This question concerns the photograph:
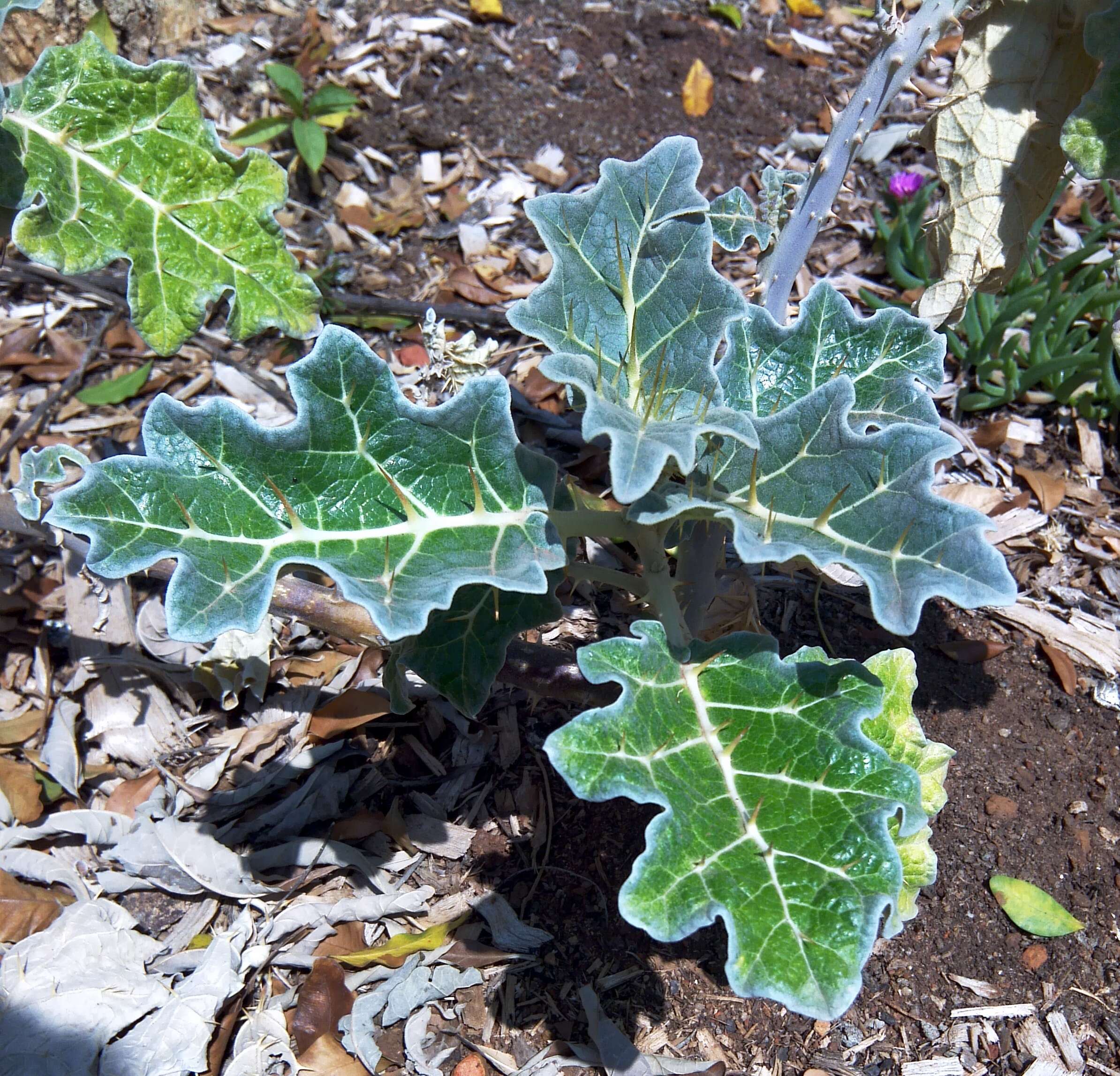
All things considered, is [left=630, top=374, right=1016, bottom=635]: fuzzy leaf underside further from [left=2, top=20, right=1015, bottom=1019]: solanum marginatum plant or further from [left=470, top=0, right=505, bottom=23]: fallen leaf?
[left=470, top=0, right=505, bottom=23]: fallen leaf

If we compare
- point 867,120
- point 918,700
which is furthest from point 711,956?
point 867,120

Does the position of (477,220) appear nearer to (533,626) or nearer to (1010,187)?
(1010,187)

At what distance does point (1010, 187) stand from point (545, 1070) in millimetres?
1871

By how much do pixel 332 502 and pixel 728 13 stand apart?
9.61ft

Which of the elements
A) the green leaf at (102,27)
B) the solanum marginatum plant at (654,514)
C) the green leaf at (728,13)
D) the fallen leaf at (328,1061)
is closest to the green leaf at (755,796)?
the solanum marginatum plant at (654,514)

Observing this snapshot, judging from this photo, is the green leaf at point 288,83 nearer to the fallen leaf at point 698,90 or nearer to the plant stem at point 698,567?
the fallen leaf at point 698,90

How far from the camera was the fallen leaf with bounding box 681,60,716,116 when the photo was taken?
10.8ft

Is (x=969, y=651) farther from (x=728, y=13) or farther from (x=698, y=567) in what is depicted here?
(x=728, y=13)

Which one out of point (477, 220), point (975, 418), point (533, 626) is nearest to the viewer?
point (533, 626)

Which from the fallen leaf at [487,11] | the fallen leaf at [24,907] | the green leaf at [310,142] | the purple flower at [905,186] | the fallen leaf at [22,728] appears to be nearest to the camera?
the fallen leaf at [24,907]

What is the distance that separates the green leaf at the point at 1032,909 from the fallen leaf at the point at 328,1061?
1244 millimetres

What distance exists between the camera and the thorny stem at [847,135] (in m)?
1.67

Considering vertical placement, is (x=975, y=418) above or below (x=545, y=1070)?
above

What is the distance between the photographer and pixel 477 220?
312cm
